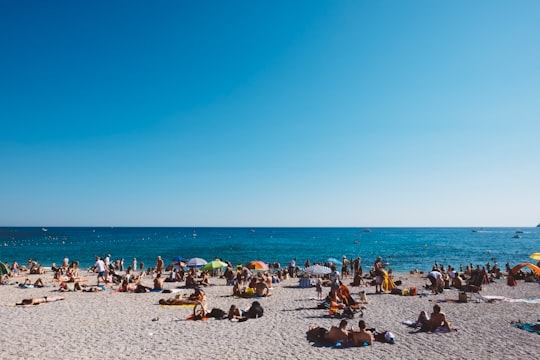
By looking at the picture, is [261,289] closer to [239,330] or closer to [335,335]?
[239,330]

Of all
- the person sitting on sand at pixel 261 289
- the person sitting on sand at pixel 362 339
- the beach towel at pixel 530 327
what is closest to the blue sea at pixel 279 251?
the person sitting on sand at pixel 261 289

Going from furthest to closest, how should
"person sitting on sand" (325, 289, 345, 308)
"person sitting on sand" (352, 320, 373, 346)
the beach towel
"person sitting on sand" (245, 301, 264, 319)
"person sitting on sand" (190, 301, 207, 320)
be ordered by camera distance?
"person sitting on sand" (325, 289, 345, 308)
"person sitting on sand" (245, 301, 264, 319)
"person sitting on sand" (190, 301, 207, 320)
the beach towel
"person sitting on sand" (352, 320, 373, 346)

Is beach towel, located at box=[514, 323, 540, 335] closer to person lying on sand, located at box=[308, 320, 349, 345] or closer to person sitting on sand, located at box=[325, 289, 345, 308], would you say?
person sitting on sand, located at box=[325, 289, 345, 308]

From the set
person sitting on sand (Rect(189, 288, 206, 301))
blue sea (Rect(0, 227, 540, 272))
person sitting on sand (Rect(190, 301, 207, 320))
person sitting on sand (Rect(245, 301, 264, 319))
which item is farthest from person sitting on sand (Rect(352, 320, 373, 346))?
blue sea (Rect(0, 227, 540, 272))

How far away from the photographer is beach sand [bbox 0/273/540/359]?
9.67 metres

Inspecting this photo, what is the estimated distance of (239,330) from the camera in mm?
11938

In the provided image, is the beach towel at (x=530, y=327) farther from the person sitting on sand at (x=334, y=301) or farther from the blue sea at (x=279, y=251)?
the blue sea at (x=279, y=251)

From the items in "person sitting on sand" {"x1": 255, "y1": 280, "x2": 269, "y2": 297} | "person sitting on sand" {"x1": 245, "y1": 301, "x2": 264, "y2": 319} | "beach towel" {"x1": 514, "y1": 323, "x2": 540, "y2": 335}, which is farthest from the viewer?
"person sitting on sand" {"x1": 255, "y1": 280, "x2": 269, "y2": 297}

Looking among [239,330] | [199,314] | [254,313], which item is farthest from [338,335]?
[199,314]

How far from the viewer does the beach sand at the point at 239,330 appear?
31.7ft

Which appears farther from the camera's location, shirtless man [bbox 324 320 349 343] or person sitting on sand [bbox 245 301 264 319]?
person sitting on sand [bbox 245 301 264 319]

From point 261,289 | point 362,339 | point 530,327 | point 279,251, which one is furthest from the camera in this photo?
point 279,251

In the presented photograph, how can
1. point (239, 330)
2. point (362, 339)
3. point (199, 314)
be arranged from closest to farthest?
point (362, 339) < point (239, 330) < point (199, 314)

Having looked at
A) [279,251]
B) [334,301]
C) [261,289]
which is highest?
[334,301]
